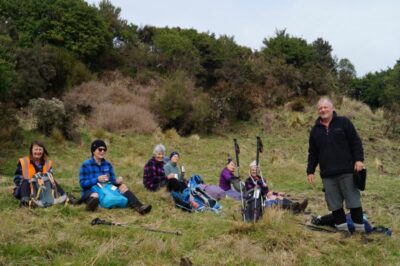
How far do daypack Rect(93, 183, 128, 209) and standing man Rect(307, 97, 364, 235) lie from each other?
2.55m

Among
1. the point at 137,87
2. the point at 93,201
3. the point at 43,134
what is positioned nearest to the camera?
the point at 93,201

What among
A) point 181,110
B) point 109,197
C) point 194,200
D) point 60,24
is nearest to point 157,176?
point 194,200

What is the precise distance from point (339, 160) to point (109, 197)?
3.02 metres

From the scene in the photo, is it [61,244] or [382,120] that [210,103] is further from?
[61,244]

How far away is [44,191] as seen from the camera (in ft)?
18.9

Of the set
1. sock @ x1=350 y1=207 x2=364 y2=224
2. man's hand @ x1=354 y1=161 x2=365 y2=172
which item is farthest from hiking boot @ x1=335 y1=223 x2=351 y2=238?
man's hand @ x1=354 y1=161 x2=365 y2=172

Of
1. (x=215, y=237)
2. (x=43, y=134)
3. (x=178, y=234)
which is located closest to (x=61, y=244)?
(x=178, y=234)

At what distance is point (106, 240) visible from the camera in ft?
13.9

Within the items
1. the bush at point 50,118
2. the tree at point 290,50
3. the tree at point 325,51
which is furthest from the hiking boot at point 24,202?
the tree at point 325,51

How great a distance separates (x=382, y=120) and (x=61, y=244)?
21577 millimetres

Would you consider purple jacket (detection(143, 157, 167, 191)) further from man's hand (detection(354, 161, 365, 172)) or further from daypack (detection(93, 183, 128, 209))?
man's hand (detection(354, 161, 365, 172))

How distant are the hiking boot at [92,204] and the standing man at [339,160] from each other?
2729mm

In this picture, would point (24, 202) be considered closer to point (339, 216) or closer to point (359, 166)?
point (339, 216)

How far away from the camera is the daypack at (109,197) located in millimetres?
5852
